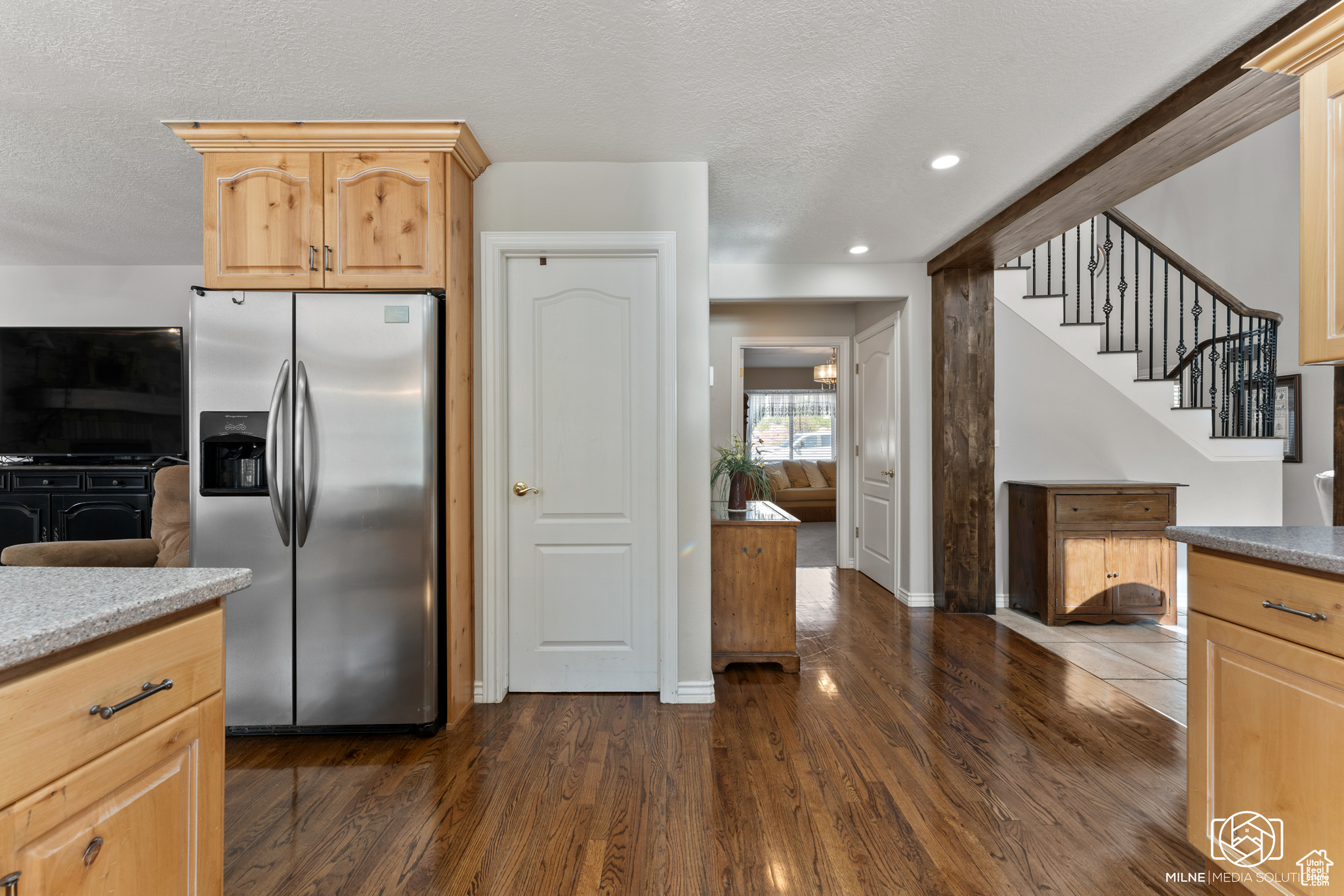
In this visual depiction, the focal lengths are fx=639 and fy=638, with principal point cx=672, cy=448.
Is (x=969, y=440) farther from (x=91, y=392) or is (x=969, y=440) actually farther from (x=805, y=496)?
(x=91, y=392)

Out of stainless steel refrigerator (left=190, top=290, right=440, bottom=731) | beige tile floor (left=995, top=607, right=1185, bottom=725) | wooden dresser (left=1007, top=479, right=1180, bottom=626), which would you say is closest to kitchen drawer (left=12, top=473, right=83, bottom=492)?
stainless steel refrigerator (left=190, top=290, right=440, bottom=731)

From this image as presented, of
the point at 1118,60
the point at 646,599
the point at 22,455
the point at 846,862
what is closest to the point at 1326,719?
the point at 846,862

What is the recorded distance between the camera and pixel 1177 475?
434 centimetres

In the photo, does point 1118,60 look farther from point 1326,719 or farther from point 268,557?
point 268,557

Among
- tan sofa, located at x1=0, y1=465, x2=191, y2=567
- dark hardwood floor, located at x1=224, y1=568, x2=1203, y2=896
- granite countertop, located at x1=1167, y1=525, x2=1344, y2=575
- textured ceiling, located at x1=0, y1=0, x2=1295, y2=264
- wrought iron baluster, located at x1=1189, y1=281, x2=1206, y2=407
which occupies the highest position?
textured ceiling, located at x1=0, y1=0, x2=1295, y2=264

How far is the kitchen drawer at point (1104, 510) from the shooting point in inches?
155

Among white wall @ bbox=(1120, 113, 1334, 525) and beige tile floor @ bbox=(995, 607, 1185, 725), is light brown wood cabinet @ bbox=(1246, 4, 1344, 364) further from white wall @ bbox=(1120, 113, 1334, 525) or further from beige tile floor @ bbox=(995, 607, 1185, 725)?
white wall @ bbox=(1120, 113, 1334, 525)

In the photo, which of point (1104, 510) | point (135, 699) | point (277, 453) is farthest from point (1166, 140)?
point (277, 453)

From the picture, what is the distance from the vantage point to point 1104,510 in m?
3.95

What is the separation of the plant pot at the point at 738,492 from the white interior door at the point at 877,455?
1.71m

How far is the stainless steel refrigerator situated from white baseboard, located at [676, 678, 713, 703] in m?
1.05

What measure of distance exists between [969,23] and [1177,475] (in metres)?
3.81

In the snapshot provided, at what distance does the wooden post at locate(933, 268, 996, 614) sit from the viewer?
431cm

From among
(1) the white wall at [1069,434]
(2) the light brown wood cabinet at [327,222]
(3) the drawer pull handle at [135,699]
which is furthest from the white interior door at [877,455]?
(3) the drawer pull handle at [135,699]
